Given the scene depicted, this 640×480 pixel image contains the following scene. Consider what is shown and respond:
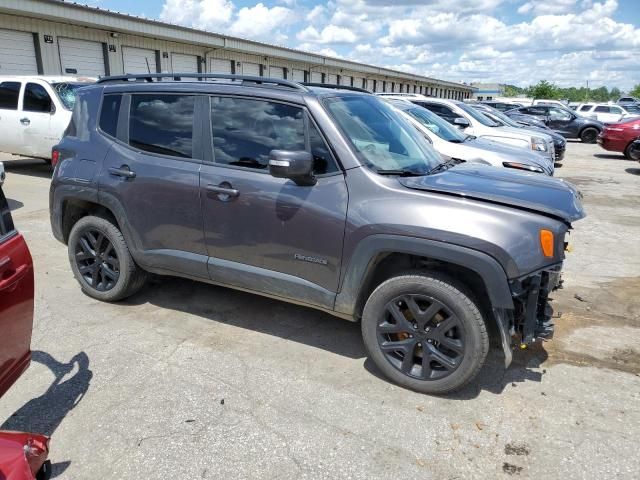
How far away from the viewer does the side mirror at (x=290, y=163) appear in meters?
3.07

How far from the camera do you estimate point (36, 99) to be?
1016 cm

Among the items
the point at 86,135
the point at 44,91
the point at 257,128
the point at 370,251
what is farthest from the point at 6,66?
the point at 370,251

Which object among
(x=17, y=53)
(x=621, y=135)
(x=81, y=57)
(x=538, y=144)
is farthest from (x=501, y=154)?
(x=81, y=57)

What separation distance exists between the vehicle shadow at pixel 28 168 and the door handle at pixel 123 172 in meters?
7.86

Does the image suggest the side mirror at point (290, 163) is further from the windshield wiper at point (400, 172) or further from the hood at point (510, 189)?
the hood at point (510, 189)

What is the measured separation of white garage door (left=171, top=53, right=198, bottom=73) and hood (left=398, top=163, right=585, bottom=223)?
20.5 m

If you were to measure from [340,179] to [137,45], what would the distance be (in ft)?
65.1

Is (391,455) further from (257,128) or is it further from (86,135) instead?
(86,135)

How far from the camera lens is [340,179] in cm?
324

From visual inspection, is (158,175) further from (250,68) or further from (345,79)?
(345,79)

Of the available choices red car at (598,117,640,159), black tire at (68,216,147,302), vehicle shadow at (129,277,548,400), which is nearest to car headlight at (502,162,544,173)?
vehicle shadow at (129,277,548,400)

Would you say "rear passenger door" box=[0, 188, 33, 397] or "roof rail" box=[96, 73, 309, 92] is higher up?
"roof rail" box=[96, 73, 309, 92]

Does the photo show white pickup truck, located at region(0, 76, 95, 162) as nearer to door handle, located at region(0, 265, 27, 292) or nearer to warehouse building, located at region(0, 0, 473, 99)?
warehouse building, located at region(0, 0, 473, 99)

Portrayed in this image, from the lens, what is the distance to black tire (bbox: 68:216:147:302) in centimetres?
422
